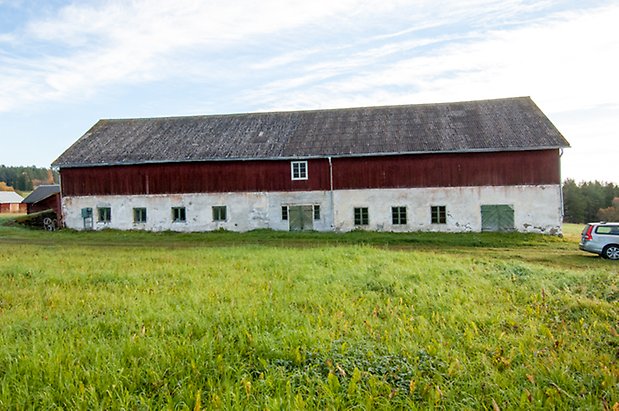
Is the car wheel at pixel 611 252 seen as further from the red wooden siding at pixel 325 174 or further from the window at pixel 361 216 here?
→ the window at pixel 361 216

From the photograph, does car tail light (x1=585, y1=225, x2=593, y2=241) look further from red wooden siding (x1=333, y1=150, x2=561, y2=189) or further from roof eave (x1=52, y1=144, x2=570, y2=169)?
roof eave (x1=52, y1=144, x2=570, y2=169)

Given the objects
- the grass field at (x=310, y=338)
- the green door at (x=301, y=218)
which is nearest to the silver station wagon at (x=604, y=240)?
the grass field at (x=310, y=338)

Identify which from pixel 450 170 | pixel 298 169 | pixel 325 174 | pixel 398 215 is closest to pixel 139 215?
pixel 298 169

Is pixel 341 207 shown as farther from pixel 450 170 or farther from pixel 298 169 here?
pixel 450 170

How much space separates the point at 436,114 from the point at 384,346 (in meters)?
24.8

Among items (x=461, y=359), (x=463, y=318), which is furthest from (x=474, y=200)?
(x=461, y=359)

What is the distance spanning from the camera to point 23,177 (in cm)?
12069

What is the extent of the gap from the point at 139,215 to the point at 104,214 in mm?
2515

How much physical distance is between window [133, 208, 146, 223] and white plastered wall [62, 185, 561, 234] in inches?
10.4

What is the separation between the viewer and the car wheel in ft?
50.2

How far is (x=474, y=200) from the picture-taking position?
78.4 feet

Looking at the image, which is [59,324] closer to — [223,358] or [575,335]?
[223,358]

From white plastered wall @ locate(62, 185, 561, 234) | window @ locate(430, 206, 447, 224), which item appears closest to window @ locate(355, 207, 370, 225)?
white plastered wall @ locate(62, 185, 561, 234)

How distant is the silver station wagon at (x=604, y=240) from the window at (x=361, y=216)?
37.9ft
